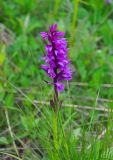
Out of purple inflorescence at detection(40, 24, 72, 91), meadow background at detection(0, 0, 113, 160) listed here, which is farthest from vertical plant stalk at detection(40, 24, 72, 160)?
meadow background at detection(0, 0, 113, 160)

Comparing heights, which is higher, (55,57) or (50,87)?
(55,57)

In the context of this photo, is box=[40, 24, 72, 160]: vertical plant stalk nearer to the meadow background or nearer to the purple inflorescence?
the purple inflorescence

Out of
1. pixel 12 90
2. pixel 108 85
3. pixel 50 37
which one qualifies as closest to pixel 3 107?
pixel 12 90

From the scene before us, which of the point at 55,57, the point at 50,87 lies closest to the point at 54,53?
the point at 55,57

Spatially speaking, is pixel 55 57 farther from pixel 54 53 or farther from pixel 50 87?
pixel 50 87

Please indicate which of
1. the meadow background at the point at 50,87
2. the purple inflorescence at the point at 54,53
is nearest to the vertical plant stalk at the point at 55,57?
the purple inflorescence at the point at 54,53

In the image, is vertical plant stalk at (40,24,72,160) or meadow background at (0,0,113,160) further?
meadow background at (0,0,113,160)

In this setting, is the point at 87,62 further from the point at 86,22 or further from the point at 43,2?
the point at 43,2

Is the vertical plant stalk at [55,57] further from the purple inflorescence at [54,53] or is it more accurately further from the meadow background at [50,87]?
the meadow background at [50,87]
